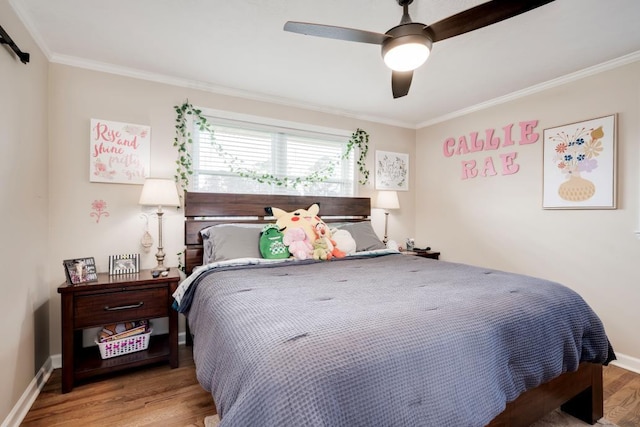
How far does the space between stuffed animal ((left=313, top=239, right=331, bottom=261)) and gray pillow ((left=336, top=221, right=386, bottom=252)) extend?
479mm

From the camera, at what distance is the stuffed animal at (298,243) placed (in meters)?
2.46

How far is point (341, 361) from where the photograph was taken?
93cm

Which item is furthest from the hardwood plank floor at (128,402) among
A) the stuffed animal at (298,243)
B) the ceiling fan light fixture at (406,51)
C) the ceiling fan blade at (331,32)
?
the ceiling fan light fixture at (406,51)

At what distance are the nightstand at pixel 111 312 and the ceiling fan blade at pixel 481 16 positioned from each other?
2.34m

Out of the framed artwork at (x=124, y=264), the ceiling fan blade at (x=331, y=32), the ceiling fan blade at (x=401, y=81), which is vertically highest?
the ceiling fan blade at (x=331, y=32)

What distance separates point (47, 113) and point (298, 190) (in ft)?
7.11

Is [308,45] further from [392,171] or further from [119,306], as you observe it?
[119,306]

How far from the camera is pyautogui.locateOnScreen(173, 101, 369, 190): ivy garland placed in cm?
281

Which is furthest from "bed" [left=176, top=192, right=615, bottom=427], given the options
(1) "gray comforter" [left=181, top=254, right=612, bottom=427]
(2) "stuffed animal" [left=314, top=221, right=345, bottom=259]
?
(2) "stuffed animal" [left=314, top=221, right=345, bottom=259]

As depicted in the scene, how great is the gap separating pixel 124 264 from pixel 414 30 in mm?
2555

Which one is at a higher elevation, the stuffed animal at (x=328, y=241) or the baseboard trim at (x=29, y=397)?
the stuffed animal at (x=328, y=241)

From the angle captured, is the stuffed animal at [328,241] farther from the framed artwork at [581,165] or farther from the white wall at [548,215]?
the framed artwork at [581,165]

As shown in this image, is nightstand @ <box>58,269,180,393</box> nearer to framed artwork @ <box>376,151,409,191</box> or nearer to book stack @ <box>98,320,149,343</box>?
book stack @ <box>98,320,149,343</box>

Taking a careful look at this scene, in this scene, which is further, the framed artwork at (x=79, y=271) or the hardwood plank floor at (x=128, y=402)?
the framed artwork at (x=79, y=271)
